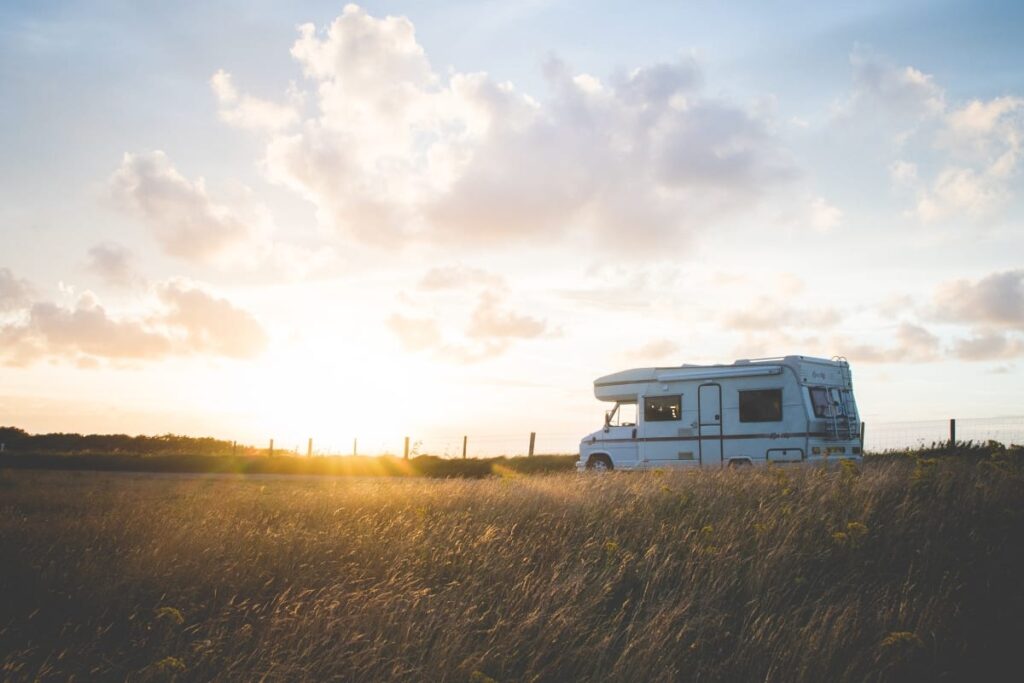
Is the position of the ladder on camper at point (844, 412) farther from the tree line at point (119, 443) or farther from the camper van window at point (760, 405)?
the tree line at point (119, 443)

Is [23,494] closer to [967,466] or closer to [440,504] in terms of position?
[440,504]

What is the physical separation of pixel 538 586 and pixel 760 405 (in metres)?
12.8

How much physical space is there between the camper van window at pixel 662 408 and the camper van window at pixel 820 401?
10.5 feet

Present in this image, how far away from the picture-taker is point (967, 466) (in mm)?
11555

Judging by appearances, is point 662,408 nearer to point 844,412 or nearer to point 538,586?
point 844,412

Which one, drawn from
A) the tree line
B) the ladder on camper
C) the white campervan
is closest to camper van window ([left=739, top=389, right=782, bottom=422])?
the white campervan

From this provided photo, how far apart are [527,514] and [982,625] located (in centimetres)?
487

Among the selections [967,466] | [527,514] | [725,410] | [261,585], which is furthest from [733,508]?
[725,410]

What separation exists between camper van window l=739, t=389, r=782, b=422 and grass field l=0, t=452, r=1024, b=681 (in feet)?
24.8

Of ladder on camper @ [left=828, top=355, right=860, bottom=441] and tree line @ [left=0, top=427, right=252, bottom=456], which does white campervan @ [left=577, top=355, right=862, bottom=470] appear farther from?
tree line @ [left=0, top=427, right=252, bottom=456]

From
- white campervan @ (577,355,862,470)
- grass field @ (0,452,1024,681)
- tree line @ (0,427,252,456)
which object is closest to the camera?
grass field @ (0,452,1024,681)

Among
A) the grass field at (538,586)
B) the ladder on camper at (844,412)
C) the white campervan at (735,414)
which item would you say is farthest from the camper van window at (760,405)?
the grass field at (538,586)

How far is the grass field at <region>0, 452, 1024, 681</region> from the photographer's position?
18.2ft

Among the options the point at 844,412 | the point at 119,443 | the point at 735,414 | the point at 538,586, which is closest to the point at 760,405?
the point at 735,414
